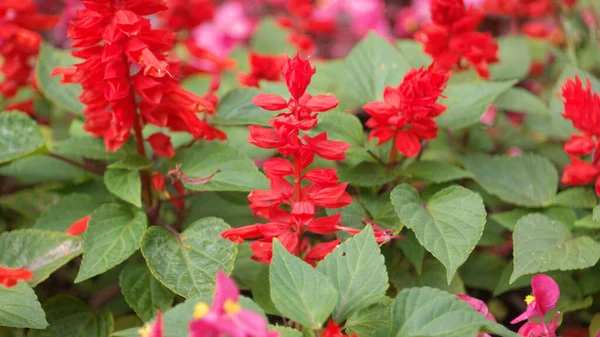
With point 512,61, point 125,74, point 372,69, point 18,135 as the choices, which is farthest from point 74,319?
point 512,61

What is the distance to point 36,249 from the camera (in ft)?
3.95

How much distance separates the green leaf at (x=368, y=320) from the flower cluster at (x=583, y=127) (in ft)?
1.69

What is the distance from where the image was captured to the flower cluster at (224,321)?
0.65 metres

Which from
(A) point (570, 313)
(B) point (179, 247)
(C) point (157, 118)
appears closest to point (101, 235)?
(B) point (179, 247)

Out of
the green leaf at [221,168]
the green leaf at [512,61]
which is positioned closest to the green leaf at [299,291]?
the green leaf at [221,168]

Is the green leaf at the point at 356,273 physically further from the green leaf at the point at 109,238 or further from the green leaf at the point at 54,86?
the green leaf at the point at 54,86

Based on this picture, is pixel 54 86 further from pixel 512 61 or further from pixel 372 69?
pixel 512 61

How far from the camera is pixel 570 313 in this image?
5.02 feet

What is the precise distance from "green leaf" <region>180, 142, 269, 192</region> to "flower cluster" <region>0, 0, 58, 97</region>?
0.65 m

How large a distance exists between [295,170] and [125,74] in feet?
1.21

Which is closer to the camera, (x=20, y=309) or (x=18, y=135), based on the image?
(x=20, y=309)

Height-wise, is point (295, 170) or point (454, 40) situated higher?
point (454, 40)

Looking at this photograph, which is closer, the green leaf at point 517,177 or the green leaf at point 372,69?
the green leaf at point 517,177

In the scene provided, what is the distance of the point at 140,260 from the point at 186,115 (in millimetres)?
369
